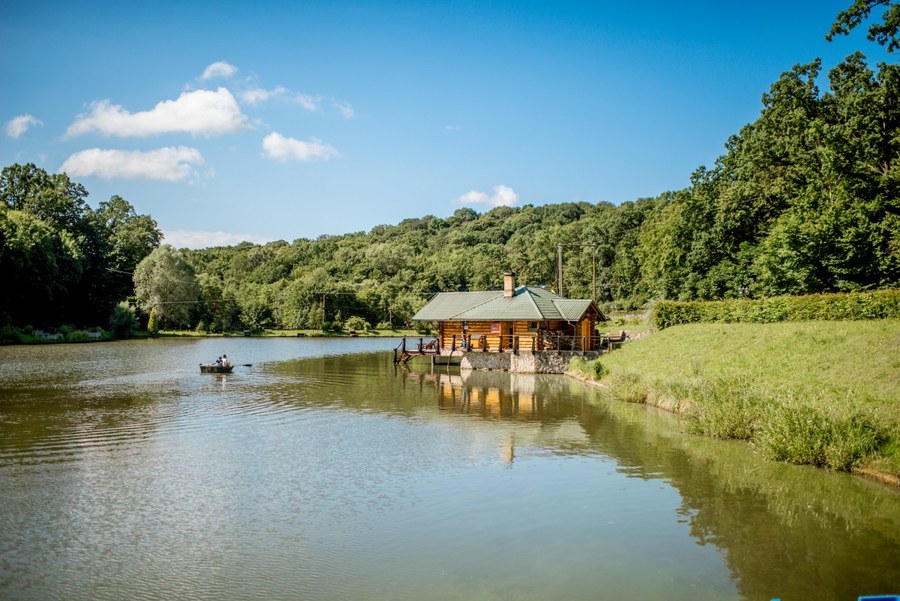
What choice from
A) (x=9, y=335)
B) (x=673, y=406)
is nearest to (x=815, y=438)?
(x=673, y=406)

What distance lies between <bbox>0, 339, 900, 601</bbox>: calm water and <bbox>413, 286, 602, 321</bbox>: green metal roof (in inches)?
718

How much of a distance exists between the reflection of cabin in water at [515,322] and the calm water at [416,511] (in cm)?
1815

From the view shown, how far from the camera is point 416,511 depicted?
14.5 m

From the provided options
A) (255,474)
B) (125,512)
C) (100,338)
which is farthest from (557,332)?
(100,338)

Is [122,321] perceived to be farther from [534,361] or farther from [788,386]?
[788,386]

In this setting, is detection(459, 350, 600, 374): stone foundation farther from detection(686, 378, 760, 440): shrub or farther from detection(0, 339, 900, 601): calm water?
detection(686, 378, 760, 440): shrub

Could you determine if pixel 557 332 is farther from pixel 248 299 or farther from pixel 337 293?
pixel 248 299

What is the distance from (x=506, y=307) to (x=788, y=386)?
25377 mm

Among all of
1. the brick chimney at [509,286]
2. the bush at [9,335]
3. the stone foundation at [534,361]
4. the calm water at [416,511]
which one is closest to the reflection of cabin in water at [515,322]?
the brick chimney at [509,286]

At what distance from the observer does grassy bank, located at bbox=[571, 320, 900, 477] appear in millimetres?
17125

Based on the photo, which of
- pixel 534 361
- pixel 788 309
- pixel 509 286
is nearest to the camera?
pixel 788 309

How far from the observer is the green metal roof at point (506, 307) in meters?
45.0

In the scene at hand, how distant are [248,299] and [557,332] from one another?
76951 millimetres

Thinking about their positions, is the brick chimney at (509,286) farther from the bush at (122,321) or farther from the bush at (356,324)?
the bush at (356,324)
